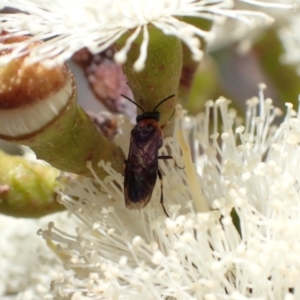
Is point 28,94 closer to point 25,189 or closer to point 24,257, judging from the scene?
point 25,189

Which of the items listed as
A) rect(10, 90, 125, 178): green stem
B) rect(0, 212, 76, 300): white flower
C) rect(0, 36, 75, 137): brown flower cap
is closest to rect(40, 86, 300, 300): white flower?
rect(10, 90, 125, 178): green stem

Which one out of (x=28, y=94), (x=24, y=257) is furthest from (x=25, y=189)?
(x=24, y=257)

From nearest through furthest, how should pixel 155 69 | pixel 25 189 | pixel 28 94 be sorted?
pixel 28 94 → pixel 155 69 → pixel 25 189

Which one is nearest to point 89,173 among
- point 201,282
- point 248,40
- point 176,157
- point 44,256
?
point 176,157

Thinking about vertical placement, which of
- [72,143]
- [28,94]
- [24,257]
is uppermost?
[28,94]

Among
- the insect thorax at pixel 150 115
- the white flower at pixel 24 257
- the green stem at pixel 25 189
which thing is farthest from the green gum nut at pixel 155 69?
the white flower at pixel 24 257

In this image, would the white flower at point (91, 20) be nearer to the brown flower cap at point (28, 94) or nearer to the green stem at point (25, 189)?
the brown flower cap at point (28, 94)
